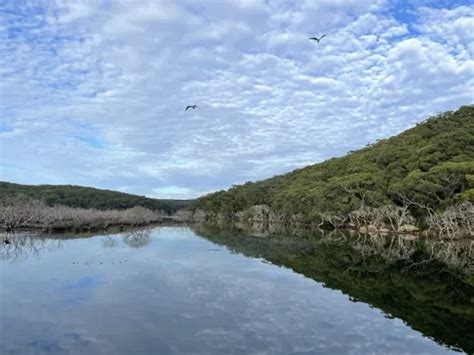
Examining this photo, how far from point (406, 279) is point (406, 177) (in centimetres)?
3655

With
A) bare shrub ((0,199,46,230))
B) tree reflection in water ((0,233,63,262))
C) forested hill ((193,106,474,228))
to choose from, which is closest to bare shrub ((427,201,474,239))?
forested hill ((193,106,474,228))

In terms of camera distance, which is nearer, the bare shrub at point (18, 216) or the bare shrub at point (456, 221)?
the bare shrub at point (456, 221)

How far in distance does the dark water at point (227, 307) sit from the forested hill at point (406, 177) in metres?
26.9

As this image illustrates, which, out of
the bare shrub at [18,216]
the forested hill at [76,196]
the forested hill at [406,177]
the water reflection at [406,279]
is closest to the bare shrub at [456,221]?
the forested hill at [406,177]

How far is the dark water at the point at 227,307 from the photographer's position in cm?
1116

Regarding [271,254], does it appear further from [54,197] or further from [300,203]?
[54,197]

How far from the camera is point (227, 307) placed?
15102 millimetres

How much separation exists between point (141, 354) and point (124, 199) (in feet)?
437

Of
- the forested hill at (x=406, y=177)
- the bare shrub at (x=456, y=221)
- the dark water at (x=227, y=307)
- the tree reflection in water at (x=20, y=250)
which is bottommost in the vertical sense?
the dark water at (x=227, y=307)

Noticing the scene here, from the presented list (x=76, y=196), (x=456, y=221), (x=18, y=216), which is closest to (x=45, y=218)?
(x=18, y=216)

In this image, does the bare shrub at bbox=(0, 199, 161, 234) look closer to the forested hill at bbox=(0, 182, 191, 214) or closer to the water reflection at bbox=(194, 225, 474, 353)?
the water reflection at bbox=(194, 225, 474, 353)

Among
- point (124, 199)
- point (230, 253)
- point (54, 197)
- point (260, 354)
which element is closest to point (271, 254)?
point (230, 253)

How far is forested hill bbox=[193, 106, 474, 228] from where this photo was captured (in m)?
50.6

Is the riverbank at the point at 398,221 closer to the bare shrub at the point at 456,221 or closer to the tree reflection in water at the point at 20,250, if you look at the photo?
the bare shrub at the point at 456,221
